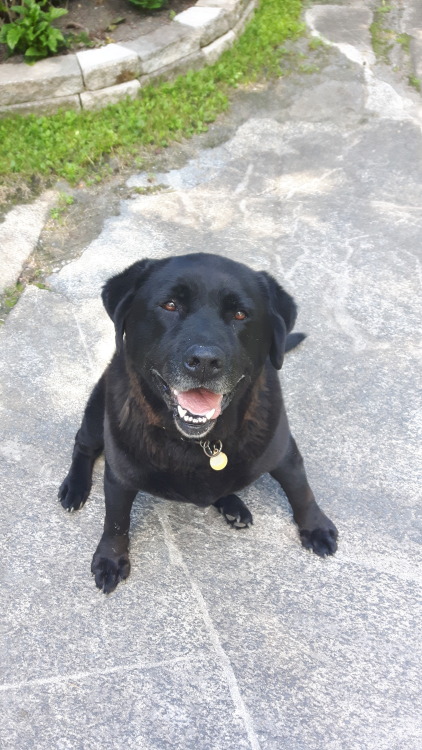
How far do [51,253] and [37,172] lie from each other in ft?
2.69

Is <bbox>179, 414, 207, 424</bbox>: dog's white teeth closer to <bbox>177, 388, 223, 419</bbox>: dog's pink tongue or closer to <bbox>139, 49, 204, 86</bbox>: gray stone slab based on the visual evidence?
<bbox>177, 388, 223, 419</bbox>: dog's pink tongue

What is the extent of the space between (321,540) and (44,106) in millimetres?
3944

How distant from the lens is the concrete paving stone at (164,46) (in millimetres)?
5336

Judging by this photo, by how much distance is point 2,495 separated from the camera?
299 cm

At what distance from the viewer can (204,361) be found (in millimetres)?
2139

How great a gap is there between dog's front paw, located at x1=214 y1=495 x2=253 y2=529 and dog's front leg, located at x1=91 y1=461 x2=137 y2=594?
Answer: 0.44 meters

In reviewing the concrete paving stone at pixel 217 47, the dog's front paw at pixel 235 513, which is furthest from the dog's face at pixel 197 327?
the concrete paving stone at pixel 217 47

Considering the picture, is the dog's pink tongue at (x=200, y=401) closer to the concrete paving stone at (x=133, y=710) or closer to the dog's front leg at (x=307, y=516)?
the dog's front leg at (x=307, y=516)

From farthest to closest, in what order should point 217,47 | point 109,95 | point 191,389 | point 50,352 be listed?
point 217,47 < point 109,95 < point 50,352 < point 191,389

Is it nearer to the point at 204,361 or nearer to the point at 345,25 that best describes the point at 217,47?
the point at 345,25

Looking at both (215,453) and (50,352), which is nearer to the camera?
(215,453)

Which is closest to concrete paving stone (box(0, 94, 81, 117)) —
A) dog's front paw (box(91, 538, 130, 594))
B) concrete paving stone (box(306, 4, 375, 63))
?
concrete paving stone (box(306, 4, 375, 63))

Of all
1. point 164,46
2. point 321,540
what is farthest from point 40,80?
point 321,540

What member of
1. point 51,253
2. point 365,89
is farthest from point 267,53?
point 51,253
